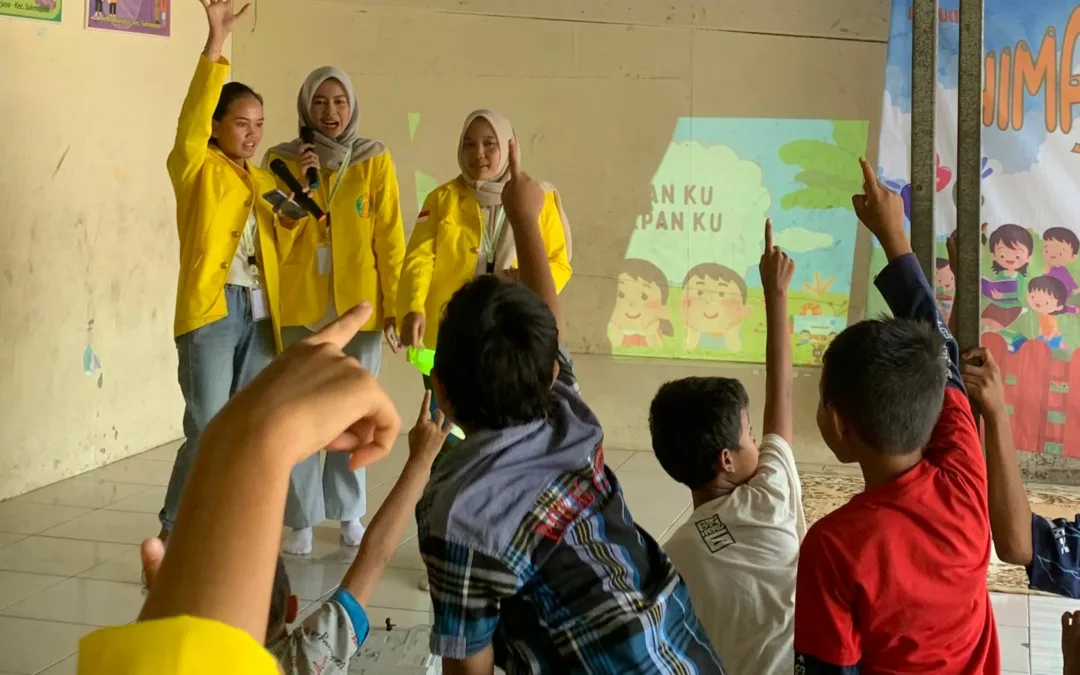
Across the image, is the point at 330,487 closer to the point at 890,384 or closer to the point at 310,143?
the point at 310,143

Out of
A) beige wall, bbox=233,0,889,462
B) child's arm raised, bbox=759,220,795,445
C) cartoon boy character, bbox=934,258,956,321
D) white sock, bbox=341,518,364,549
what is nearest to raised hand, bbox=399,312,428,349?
white sock, bbox=341,518,364,549

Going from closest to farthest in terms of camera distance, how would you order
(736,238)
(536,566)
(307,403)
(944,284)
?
1. (307,403)
2. (536,566)
3. (944,284)
4. (736,238)

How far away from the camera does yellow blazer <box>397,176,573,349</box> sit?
3.75m

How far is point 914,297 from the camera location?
69.8 inches

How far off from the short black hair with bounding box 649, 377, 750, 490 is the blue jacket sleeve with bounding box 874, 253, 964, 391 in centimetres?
31

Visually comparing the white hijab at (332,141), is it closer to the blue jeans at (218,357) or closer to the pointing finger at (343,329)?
the blue jeans at (218,357)

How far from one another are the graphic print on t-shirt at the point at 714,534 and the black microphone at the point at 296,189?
2393mm

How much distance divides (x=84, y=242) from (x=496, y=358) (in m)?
3.95

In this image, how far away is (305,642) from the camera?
150 centimetres

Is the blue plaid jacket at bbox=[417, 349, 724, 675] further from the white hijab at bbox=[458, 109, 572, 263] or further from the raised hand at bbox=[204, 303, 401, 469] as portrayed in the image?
the white hijab at bbox=[458, 109, 572, 263]

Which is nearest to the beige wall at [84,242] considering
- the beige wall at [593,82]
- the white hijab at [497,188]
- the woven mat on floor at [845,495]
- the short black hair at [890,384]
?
the beige wall at [593,82]

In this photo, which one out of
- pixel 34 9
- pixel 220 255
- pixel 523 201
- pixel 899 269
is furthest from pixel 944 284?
pixel 34 9

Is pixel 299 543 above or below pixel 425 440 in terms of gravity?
below

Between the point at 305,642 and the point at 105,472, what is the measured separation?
3.74 metres
